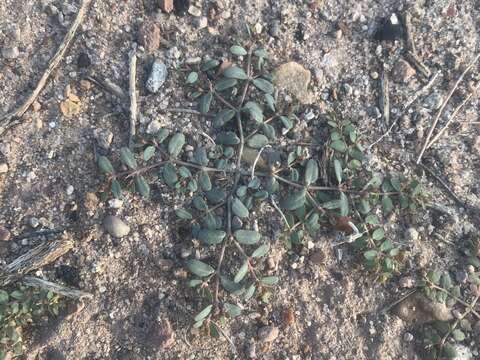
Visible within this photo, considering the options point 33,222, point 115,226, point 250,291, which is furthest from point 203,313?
point 33,222

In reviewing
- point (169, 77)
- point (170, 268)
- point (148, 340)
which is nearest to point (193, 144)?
point (169, 77)

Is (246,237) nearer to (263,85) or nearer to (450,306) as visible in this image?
(263,85)

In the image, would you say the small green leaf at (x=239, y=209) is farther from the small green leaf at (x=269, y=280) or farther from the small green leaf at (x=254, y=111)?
the small green leaf at (x=254, y=111)

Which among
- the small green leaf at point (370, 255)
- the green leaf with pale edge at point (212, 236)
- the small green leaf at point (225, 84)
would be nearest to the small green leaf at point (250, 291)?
the green leaf with pale edge at point (212, 236)

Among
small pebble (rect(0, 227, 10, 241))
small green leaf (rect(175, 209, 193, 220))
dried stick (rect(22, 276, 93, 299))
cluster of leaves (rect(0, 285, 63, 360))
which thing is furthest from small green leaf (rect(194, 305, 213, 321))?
small pebble (rect(0, 227, 10, 241))

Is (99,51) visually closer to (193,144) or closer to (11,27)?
(11,27)

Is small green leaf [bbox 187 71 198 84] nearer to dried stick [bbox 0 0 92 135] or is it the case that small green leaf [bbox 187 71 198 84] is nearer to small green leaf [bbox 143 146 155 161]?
small green leaf [bbox 143 146 155 161]
